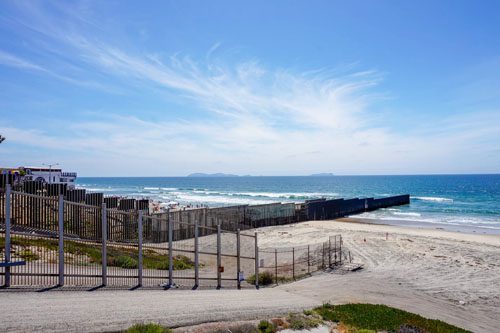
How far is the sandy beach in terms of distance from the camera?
30.3 feet

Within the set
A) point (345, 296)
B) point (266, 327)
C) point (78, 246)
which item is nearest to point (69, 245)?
point (78, 246)

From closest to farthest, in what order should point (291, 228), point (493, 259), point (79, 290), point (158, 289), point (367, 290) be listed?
1. point (79, 290)
2. point (158, 289)
3. point (367, 290)
4. point (493, 259)
5. point (291, 228)

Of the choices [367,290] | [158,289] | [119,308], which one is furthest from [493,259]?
[119,308]

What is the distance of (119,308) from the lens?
10.1 meters

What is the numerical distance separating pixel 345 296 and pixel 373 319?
435cm

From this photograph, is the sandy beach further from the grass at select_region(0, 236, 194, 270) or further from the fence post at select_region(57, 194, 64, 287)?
the grass at select_region(0, 236, 194, 270)

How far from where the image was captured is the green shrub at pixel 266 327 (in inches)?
421

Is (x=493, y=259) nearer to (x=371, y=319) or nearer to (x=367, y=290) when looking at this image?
(x=367, y=290)

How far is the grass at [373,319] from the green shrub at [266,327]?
8.01 feet

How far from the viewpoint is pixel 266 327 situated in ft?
35.6

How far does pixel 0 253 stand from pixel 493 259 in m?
33.0

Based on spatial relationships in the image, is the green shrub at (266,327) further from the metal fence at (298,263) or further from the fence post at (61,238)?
the metal fence at (298,263)

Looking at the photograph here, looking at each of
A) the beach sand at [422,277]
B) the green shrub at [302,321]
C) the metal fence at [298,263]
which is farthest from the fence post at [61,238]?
the metal fence at [298,263]

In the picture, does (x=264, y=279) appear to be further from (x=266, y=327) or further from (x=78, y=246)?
(x=78, y=246)
